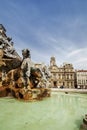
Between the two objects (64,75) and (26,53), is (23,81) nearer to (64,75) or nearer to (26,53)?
(26,53)

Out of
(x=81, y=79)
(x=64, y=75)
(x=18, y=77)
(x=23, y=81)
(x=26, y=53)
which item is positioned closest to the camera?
(x=23, y=81)

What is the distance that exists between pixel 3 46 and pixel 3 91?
8.62 metres

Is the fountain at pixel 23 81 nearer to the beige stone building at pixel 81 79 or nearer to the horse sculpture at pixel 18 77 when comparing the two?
the horse sculpture at pixel 18 77

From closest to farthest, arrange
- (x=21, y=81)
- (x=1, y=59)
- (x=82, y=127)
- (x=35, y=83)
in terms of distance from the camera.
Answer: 1. (x=82, y=127)
2. (x=21, y=81)
3. (x=35, y=83)
4. (x=1, y=59)

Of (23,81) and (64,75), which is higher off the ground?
(64,75)

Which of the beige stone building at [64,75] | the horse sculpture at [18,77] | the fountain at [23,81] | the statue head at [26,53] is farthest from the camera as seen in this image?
the beige stone building at [64,75]

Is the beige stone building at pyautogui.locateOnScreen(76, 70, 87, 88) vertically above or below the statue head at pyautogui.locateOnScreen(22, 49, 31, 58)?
below

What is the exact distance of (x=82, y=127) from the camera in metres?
7.36

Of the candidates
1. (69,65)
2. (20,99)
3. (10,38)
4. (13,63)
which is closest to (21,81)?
(20,99)

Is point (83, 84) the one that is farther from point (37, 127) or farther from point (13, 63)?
point (37, 127)

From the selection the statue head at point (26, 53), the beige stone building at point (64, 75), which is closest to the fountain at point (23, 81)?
the statue head at point (26, 53)

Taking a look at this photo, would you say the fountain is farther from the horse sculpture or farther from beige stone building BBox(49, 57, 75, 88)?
beige stone building BBox(49, 57, 75, 88)

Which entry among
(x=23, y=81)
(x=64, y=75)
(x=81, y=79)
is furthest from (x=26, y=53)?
(x=81, y=79)

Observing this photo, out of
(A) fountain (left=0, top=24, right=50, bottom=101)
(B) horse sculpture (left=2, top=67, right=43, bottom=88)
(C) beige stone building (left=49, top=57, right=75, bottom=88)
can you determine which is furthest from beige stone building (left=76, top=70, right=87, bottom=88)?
(B) horse sculpture (left=2, top=67, right=43, bottom=88)
